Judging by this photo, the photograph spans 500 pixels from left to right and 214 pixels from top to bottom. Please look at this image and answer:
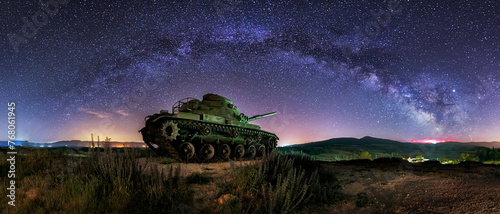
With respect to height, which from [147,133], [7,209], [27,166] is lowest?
[7,209]

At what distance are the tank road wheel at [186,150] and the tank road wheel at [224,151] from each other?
2009 mm

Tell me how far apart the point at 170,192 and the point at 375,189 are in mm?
5000

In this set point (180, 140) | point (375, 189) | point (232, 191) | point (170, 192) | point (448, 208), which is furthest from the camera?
point (180, 140)

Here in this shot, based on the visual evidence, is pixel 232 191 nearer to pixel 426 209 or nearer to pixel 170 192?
pixel 170 192

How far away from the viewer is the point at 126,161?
5887 mm

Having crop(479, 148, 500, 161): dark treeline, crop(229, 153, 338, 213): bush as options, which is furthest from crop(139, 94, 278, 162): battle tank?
crop(479, 148, 500, 161): dark treeline

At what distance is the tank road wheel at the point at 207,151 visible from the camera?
13.5 meters

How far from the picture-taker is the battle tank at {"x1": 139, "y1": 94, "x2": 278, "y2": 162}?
12.3m

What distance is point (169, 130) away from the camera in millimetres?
12109

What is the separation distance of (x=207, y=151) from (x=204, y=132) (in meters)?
1.16

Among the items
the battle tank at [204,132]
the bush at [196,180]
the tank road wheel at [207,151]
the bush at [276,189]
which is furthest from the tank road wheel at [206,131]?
the bush at [276,189]

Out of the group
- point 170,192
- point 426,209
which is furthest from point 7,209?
point 426,209

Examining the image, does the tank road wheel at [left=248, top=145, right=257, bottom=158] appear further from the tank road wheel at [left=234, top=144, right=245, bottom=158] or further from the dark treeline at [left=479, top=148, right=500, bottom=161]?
the dark treeline at [left=479, top=148, right=500, bottom=161]

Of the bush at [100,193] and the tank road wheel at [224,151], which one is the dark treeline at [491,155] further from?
the bush at [100,193]
